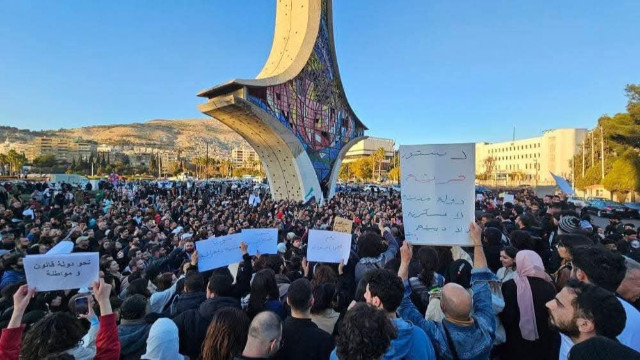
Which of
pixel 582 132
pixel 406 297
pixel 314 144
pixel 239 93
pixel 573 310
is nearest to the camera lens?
pixel 573 310

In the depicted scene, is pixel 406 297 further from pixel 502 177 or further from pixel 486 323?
pixel 502 177

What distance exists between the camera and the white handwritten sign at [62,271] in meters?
3.05

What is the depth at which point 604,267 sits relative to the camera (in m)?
2.70

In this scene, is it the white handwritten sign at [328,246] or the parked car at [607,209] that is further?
the parked car at [607,209]

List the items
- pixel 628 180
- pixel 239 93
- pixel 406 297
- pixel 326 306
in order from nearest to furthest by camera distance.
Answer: pixel 406 297
pixel 326 306
pixel 239 93
pixel 628 180

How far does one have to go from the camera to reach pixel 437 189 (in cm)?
364

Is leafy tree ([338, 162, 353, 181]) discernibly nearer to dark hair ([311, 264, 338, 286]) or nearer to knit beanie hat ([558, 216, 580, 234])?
knit beanie hat ([558, 216, 580, 234])

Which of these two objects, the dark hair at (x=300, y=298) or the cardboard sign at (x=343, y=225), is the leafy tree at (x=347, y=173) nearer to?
the cardboard sign at (x=343, y=225)

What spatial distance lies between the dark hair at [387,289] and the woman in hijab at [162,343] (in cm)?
155

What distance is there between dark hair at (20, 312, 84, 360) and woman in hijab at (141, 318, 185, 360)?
20.7 inches

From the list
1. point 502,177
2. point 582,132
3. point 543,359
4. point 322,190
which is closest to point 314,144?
point 322,190

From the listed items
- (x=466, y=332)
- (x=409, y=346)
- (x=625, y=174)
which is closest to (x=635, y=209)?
(x=625, y=174)

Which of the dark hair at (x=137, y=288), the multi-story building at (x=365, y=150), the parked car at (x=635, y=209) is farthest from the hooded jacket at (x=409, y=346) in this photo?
the multi-story building at (x=365, y=150)

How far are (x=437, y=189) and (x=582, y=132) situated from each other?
342ft
